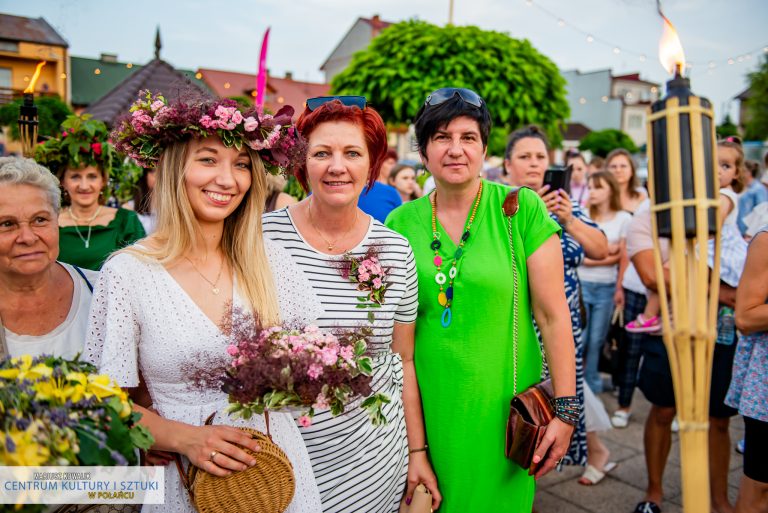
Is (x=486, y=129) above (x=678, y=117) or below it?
above

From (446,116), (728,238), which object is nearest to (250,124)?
(446,116)

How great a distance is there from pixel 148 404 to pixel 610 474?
3941 mm

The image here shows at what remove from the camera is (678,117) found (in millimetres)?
1080

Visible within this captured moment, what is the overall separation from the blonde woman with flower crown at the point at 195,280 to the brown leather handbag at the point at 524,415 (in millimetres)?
891

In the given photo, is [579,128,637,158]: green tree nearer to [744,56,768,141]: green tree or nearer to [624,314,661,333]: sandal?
[744,56,768,141]: green tree

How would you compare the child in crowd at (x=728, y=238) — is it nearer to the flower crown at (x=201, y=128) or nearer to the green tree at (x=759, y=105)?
the flower crown at (x=201, y=128)

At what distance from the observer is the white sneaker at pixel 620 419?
18.5ft

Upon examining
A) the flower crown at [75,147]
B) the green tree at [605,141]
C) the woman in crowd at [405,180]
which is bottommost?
the flower crown at [75,147]

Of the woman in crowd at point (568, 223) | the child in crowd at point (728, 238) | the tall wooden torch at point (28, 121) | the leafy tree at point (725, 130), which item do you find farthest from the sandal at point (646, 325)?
the tall wooden torch at point (28, 121)

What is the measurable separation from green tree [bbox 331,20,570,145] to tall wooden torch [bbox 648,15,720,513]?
9452 millimetres

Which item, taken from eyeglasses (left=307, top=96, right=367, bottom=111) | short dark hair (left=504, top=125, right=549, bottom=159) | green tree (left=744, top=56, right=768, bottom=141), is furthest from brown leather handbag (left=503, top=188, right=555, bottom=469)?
green tree (left=744, top=56, right=768, bottom=141)

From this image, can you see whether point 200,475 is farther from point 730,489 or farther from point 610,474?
point 730,489

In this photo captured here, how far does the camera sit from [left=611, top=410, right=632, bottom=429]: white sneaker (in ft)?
18.5

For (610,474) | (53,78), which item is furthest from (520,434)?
(53,78)
